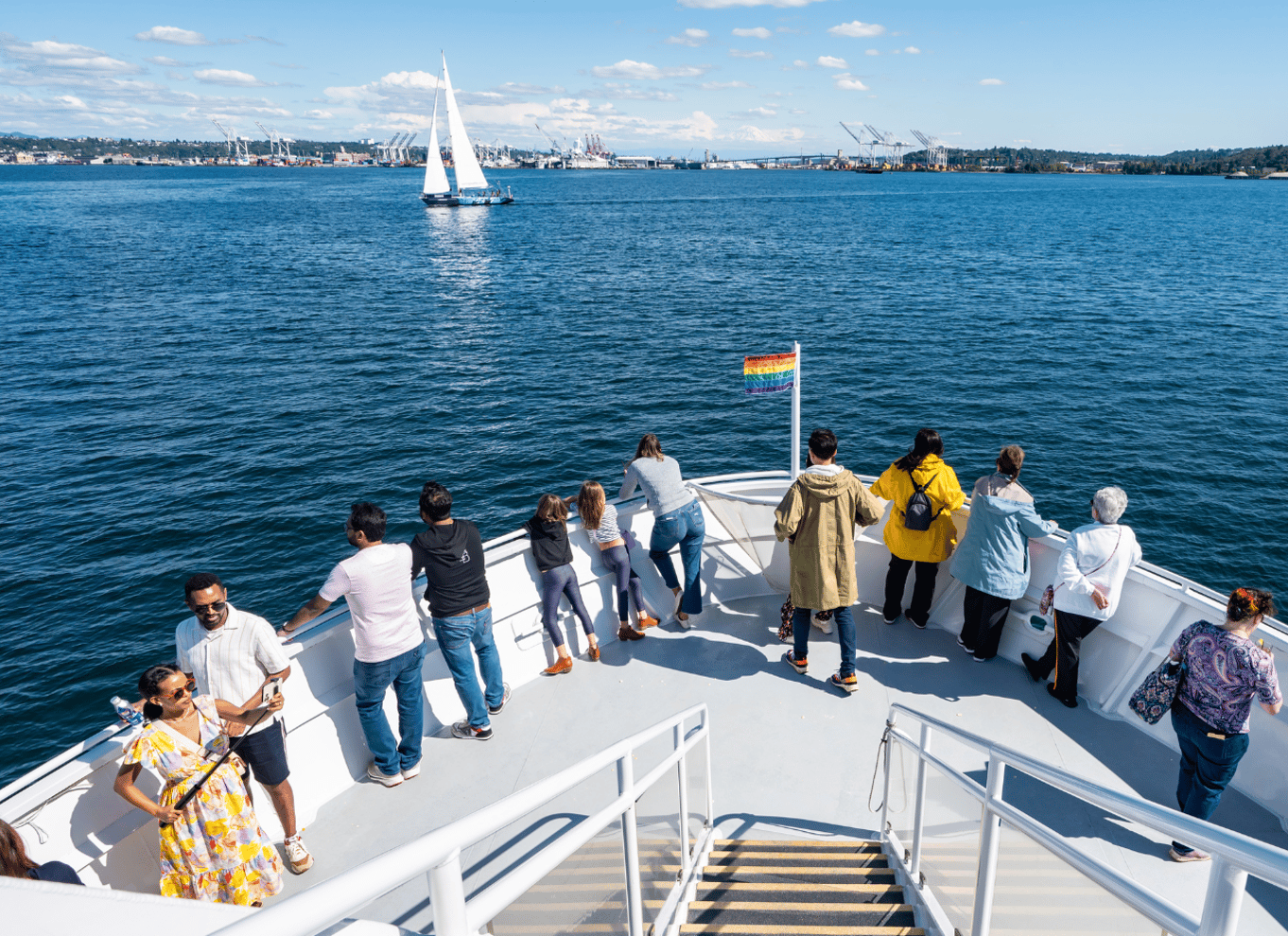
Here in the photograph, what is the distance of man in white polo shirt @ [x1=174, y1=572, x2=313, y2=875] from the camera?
3848 mm

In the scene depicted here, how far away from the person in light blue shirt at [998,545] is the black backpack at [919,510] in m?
0.29

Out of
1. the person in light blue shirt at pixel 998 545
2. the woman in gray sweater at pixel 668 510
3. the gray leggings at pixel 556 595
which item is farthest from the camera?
the woman in gray sweater at pixel 668 510

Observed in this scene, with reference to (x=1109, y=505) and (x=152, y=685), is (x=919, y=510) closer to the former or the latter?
(x=1109, y=505)

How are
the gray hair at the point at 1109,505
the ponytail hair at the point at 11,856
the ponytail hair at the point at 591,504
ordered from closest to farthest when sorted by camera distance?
the ponytail hair at the point at 11,856
the gray hair at the point at 1109,505
the ponytail hair at the point at 591,504

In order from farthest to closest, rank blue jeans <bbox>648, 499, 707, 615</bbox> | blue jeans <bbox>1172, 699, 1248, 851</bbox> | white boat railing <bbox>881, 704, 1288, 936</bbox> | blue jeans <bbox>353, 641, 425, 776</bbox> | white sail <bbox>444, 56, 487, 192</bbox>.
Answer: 1. white sail <bbox>444, 56, 487, 192</bbox>
2. blue jeans <bbox>648, 499, 707, 615</bbox>
3. blue jeans <bbox>353, 641, 425, 776</bbox>
4. blue jeans <bbox>1172, 699, 1248, 851</bbox>
5. white boat railing <bbox>881, 704, 1288, 936</bbox>

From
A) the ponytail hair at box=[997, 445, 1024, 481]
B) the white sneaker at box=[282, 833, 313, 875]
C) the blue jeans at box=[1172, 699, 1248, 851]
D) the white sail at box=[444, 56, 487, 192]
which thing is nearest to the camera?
the blue jeans at box=[1172, 699, 1248, 851]

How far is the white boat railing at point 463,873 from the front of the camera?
3.47 ft

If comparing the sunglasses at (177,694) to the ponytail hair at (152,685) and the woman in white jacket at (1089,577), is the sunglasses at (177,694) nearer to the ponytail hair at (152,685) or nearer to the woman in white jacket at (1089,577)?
the ponytail hair at (152,685)

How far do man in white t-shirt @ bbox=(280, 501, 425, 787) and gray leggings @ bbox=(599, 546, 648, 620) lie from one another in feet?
5.98

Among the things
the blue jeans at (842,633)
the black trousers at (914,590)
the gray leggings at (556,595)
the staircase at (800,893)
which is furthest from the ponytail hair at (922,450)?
the staircase at (800,893)

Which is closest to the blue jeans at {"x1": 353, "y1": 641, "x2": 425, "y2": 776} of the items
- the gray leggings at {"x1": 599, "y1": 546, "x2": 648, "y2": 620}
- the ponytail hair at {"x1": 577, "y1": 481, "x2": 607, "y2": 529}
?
the ponytail hair at {"x1": 577, "y1": 481, "x2": 607, "y2": 529}

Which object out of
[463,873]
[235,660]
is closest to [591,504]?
[235,660]

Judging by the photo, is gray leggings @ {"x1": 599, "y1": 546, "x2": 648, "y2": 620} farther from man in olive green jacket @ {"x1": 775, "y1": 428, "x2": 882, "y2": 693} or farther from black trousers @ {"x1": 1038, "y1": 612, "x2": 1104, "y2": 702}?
black trousers @ {"x1": 1038, "y1": 612, "x2": 1104, "y2": 702}

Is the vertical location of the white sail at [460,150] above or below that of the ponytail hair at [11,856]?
above
